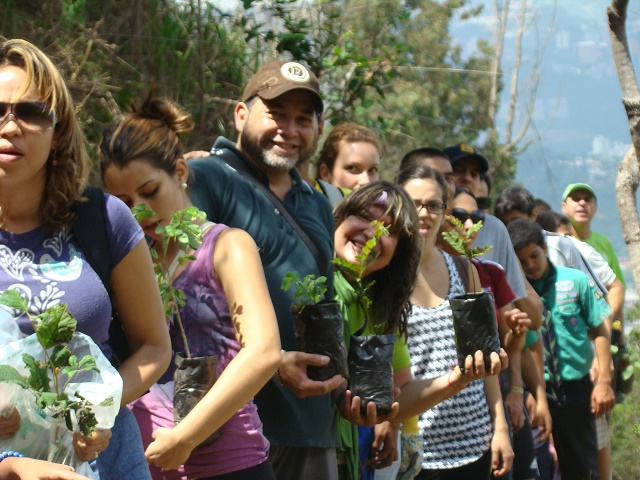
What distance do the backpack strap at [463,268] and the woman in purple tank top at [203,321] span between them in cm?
179

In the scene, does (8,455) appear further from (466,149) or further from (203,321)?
(466,149)

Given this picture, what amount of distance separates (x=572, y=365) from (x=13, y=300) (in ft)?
16.6

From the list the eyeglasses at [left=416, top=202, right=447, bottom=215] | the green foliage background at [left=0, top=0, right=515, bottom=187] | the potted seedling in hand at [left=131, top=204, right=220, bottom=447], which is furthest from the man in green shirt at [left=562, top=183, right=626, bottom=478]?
the potted seedling in hand at [left=131, top=204, right=220, bottom=447]

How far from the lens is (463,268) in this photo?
4840 mm

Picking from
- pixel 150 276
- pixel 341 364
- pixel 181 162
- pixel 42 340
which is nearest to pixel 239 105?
pixel 181 162

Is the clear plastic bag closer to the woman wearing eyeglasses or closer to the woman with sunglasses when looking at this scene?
the woman with sunglasses

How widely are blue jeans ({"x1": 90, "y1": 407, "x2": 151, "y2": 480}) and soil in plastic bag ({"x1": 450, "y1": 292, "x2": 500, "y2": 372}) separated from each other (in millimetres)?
1673

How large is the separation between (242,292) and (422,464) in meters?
1.88

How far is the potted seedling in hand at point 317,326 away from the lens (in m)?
3.37

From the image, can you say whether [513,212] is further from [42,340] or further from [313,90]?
[42,340]

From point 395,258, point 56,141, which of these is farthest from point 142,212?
point 395,258

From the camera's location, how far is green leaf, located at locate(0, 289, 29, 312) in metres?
2.23

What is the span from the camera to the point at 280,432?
3.48 meters

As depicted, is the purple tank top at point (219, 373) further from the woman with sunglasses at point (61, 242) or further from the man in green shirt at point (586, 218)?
the man in green shirt at point (586, 218)
